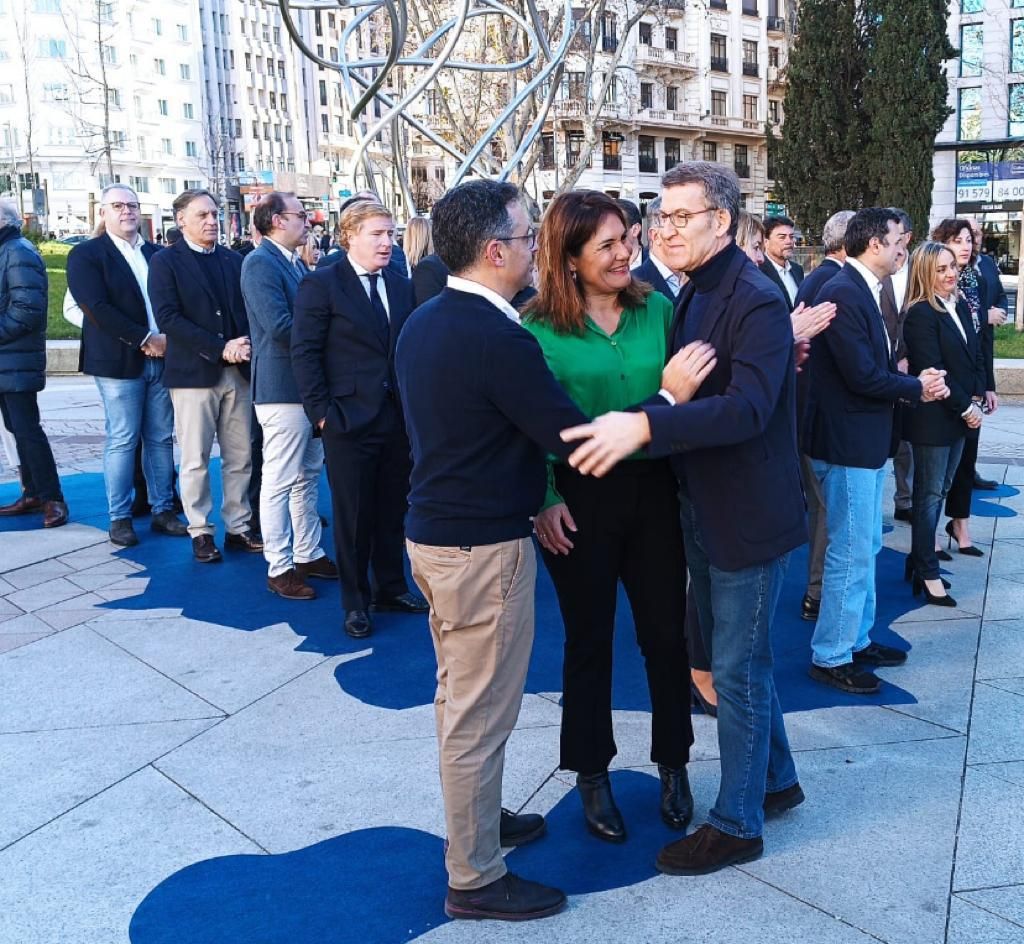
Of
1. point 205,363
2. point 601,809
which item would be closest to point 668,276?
point 205,363

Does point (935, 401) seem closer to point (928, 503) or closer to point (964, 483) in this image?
point (928, 503)

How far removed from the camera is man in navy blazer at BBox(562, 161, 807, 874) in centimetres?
275

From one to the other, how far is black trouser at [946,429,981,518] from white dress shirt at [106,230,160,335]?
4.87 m

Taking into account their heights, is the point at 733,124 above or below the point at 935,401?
above

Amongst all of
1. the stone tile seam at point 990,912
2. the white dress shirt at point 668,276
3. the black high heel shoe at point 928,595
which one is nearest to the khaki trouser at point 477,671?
the stone tile seam at point 990,912

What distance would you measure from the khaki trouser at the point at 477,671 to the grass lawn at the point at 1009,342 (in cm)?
1214

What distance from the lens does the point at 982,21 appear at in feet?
135

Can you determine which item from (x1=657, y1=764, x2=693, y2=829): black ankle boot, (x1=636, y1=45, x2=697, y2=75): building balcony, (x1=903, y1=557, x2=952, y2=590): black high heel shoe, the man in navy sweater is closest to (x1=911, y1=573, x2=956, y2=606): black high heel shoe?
(x1=903, y1=557, x2=952, y2=590): black high heel shoe

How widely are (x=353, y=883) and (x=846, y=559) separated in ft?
7.57

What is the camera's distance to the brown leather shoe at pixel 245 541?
669 cm

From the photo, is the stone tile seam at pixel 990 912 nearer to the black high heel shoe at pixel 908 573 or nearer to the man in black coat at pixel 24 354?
the black high heel shoe at pixel 908 573

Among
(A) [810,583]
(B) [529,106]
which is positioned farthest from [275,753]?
(B) [529,106]

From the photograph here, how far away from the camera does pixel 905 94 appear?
2886 centimetres

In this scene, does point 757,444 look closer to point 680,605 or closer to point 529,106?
point 680,605
